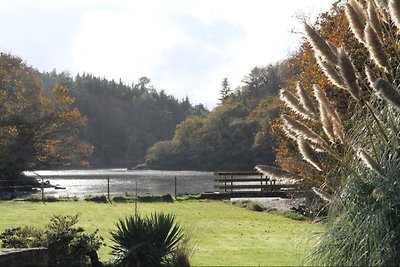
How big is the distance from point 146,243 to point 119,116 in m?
114

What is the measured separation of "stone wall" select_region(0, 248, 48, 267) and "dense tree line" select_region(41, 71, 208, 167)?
330ft

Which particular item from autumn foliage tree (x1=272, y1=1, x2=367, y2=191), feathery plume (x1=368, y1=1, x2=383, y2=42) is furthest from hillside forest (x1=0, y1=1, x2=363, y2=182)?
feathery plume (x1=368, y1=1, x2=383, y2=42)

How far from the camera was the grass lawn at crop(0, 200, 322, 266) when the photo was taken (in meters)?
8.10

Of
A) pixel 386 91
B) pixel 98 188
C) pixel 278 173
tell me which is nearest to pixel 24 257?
pixel 278 173

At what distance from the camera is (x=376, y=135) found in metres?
6.60

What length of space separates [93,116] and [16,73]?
231 ft

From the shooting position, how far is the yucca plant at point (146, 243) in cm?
632

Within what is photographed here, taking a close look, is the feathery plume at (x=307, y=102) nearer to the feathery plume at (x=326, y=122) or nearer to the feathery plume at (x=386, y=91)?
the feathery plume at (x=326, y=122)

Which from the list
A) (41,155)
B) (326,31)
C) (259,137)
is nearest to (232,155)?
(259,137)

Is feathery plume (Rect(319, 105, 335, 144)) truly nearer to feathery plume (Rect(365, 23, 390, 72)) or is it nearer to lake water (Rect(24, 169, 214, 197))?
feathery plume (Rect(365, 23, 390, 72))

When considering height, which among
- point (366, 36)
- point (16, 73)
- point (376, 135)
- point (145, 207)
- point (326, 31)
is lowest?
point (145, 207)

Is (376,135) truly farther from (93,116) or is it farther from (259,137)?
(93,116)

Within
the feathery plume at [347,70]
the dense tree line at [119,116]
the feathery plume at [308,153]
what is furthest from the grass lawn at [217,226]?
the dense tree line at [119,116]

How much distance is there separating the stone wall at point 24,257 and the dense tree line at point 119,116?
100578 mm
